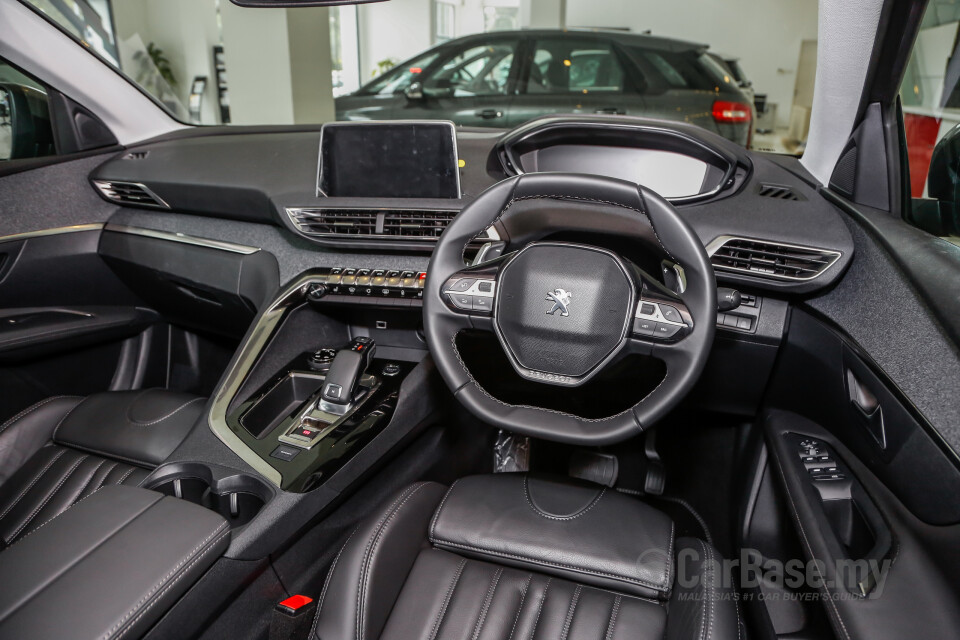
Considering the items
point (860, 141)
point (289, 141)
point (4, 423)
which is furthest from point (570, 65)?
point (4, 423)

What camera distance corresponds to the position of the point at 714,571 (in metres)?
1.16

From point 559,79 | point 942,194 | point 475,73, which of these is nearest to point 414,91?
point 475,73

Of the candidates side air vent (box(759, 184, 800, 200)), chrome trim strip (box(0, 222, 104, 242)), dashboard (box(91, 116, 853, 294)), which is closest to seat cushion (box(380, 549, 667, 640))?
dashboard (box(91, 116, 853, 294))

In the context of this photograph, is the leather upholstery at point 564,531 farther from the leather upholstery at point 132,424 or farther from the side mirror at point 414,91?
the side mirror at point 414,91

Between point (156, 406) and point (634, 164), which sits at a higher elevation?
point (634, 164)

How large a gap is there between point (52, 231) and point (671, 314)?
6.59 feet

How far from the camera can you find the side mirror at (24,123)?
2090 mm

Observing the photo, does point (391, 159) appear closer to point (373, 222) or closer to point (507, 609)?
point (373, 222)

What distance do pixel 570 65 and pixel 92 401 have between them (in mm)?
2320

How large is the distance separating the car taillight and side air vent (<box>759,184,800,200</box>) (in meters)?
1.16

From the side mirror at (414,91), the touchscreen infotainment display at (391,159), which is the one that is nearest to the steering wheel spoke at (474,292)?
the touchscreen infotainment display at (391,159)

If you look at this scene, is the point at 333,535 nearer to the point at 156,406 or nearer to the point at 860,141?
the point at 156,406

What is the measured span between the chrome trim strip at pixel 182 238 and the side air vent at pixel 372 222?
0.29 metres

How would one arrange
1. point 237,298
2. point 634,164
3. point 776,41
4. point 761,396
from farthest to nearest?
point 776,41 < point 237,298 < point 761,396 < point 634,164
